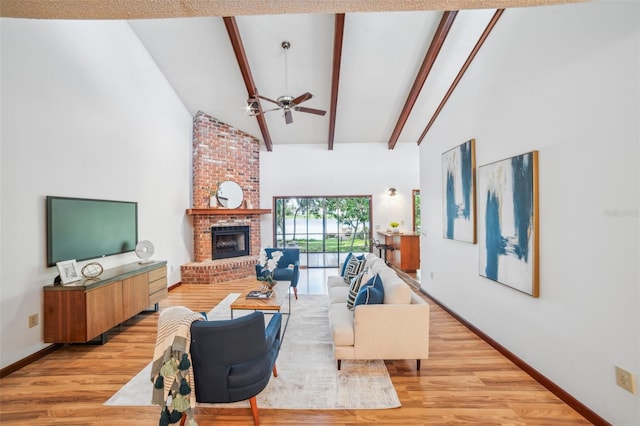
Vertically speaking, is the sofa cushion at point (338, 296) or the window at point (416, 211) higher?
the window at point (416, 211)

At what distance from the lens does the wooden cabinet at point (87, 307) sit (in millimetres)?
2744

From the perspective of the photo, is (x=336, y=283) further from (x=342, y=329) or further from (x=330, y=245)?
(x=330, y=245)

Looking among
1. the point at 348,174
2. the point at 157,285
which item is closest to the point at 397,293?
the point at 157,285

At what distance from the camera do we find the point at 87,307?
2.76 metres

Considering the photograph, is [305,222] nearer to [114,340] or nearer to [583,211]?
[114,340]

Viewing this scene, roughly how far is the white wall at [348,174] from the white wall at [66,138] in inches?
113

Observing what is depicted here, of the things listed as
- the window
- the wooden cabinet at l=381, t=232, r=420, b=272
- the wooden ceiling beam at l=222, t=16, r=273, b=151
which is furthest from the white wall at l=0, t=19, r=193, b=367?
the window

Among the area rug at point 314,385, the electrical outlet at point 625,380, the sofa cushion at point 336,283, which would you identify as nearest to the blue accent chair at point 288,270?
the sofa cushion at point 336,283

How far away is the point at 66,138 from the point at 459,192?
4.89 m

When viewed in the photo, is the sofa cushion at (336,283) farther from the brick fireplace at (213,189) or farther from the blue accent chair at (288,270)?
the brick fireplace at (213,189)

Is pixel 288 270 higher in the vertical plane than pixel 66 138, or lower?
lower

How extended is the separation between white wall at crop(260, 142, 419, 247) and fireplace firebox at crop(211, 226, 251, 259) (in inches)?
32.4

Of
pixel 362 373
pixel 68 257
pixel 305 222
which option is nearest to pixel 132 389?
pixel 68 257

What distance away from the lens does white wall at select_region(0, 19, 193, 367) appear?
253cm
